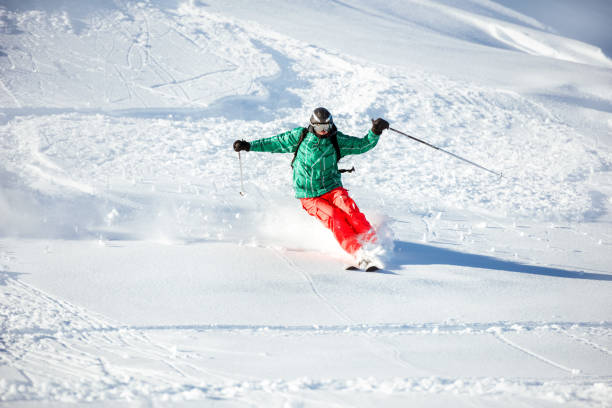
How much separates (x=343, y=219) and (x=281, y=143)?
1.06m

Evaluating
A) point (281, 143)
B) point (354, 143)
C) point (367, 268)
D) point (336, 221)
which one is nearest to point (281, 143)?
point (281, 143)

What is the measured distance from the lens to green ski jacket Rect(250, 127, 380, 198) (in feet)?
16.8

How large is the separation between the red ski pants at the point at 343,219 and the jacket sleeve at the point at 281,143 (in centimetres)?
62

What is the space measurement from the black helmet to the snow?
125cm

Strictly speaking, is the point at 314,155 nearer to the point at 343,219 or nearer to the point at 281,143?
the point at 281,143

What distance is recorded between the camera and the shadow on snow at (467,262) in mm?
5121

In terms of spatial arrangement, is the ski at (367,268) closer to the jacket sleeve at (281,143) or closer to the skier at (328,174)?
the skier at (328,174)

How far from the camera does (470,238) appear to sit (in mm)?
6270

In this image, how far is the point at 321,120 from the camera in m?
4.96

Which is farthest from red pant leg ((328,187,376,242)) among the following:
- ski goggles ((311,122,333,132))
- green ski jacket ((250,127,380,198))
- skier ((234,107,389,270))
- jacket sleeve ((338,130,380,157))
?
ski goggles ((311,122,333,132))

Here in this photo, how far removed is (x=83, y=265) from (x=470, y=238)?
4.45m

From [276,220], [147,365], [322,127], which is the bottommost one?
[276,220]

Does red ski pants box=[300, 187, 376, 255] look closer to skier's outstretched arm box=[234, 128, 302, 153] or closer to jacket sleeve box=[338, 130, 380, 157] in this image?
jacket sleeve box=[338, 130, 380, 157]

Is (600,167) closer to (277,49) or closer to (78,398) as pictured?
(277,49)
